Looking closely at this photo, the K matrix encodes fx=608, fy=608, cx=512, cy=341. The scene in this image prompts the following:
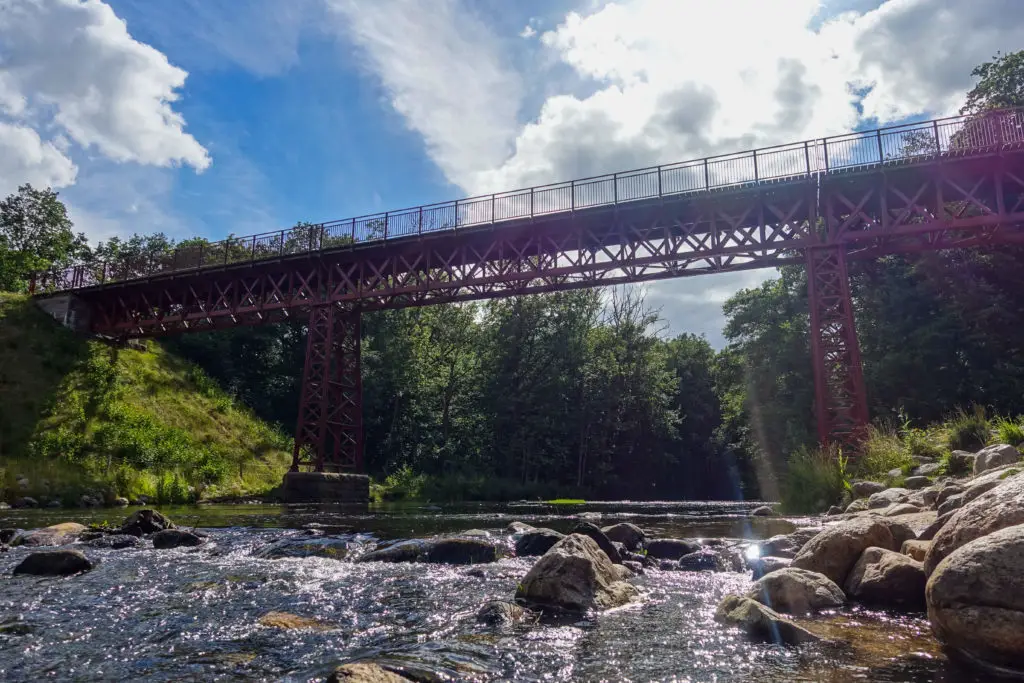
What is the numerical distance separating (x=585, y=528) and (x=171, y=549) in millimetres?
7275

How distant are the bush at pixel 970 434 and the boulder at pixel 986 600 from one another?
11.0m

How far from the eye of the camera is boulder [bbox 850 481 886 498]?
1341 centimetres

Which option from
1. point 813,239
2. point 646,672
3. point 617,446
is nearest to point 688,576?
point 646,672

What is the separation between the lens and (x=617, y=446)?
5516 centimetres

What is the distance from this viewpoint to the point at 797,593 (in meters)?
5.91

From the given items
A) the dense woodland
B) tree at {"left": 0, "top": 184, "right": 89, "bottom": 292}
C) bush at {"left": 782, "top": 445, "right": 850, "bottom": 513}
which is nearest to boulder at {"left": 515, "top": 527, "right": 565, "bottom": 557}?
bush at {"left": 782, "top": 445, "right": 850, "bottom": 513}

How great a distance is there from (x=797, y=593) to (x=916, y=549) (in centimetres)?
150

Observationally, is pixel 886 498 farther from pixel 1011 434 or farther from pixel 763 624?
pixel 763 624

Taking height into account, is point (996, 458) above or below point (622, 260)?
below

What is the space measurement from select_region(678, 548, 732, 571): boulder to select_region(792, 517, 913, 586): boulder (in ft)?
5.89

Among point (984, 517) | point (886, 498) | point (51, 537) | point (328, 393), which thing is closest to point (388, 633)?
point (984, 517)

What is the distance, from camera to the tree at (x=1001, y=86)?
2931cm

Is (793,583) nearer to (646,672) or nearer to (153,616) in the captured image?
(646,672)

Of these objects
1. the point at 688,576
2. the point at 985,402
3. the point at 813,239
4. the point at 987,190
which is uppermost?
the point at 987,190
